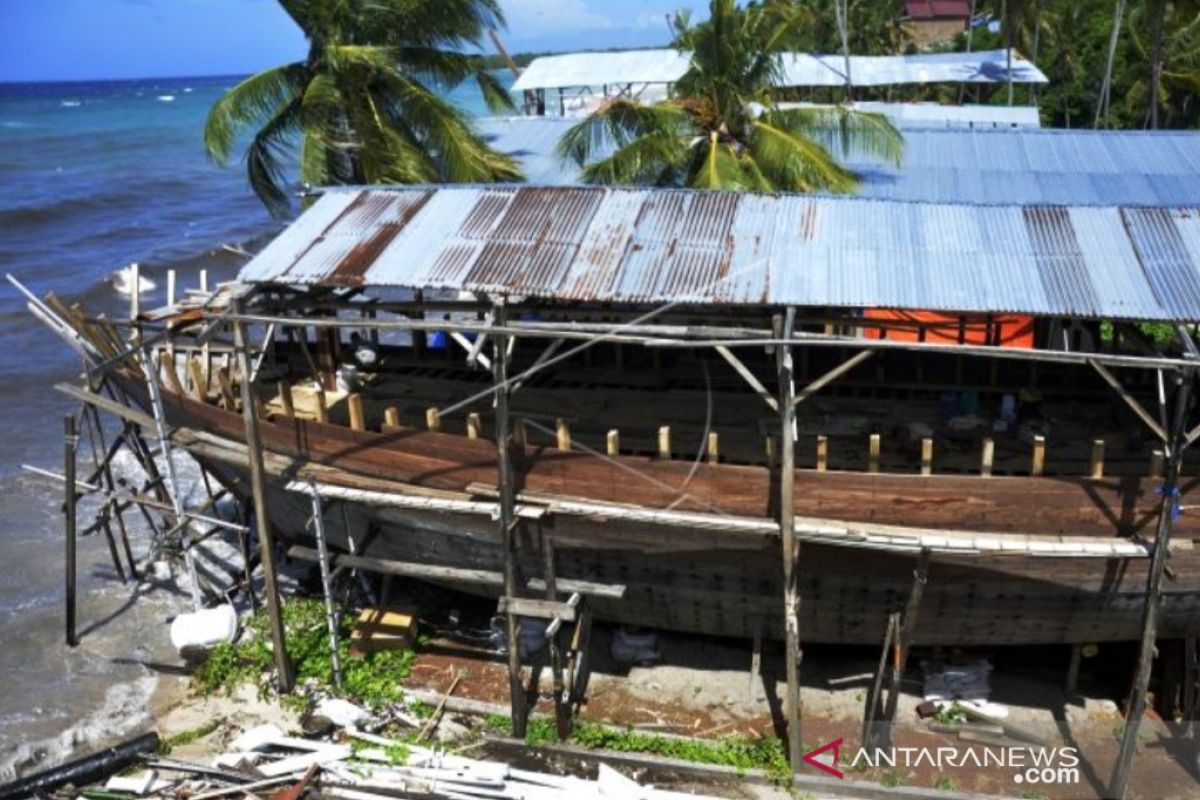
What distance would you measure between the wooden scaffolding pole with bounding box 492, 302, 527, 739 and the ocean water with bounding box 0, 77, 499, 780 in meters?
4.98

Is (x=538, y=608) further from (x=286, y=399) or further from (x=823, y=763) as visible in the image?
(x=286, y=399)

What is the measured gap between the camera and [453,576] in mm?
11570

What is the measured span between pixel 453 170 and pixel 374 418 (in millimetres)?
4724

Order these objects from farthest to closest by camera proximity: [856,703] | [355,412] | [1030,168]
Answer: [1030,168] → [355,412] → [856,703]

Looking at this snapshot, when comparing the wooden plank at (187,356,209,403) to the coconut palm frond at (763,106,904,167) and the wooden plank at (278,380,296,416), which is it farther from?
the coconut palm frond at (763,106,904,167)

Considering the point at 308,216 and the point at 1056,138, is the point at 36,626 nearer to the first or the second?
the point at 308,216

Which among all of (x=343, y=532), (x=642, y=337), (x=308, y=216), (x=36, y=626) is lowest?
(x=36, y=626)

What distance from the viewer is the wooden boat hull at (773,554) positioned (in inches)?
416

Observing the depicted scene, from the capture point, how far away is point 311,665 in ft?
42.4

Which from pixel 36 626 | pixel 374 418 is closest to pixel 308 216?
pixel 374 418

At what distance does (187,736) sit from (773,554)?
7184mm

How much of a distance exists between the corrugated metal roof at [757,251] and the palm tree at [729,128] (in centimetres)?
369

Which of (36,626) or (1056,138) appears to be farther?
(1056,138)

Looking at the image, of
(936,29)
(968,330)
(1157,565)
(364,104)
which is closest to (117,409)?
(364,104)
